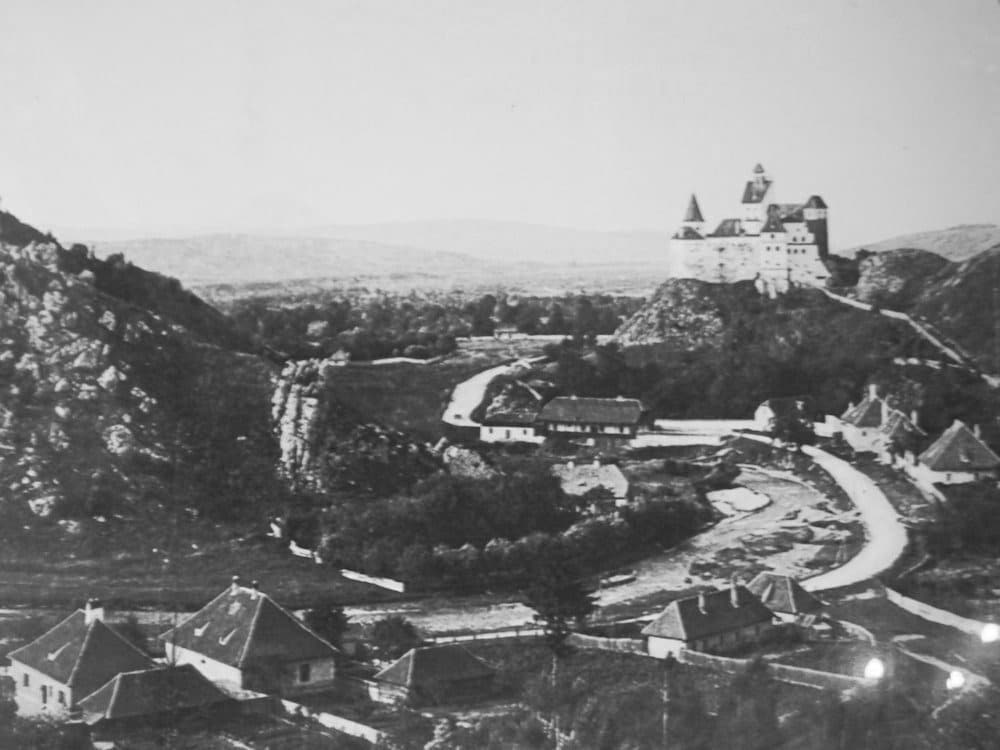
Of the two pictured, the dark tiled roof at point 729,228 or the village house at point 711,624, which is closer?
the village house at point 711,624

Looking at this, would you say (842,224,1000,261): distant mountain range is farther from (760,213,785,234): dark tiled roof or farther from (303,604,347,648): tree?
(303,604,347,648): tree

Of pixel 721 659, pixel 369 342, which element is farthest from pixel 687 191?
pixel 721 659

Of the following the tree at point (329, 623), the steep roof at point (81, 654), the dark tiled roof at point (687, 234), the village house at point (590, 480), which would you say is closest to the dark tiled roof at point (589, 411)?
the village house at point (590, 480)

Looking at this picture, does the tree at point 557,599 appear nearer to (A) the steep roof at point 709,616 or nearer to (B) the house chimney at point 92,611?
(A) the steep roof at point 709,616

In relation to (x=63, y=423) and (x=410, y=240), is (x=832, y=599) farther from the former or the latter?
(x=63, y=423)

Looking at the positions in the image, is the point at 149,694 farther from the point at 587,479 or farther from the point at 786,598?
the point at 786,598

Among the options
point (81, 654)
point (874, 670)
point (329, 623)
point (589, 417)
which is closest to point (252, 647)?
point (329, 623)

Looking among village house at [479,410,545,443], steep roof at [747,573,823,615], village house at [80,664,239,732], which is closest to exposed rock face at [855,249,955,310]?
steep roof at [747,573,823,615]
